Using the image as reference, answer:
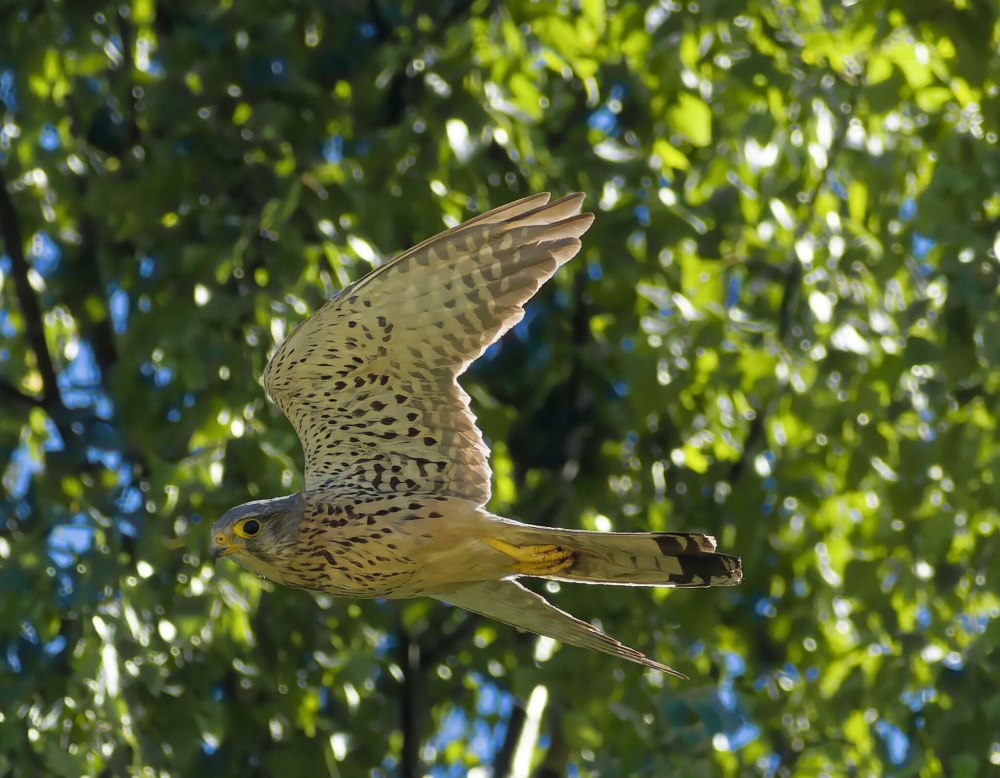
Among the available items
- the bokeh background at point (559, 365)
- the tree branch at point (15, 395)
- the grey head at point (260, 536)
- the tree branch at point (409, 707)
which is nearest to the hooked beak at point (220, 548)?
the grey head at point (260, 536)

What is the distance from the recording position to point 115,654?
405 cm

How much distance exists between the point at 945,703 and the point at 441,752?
2.20 m

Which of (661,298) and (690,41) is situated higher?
(690,41)

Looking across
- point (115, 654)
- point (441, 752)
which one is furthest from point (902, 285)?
point (115, 654)

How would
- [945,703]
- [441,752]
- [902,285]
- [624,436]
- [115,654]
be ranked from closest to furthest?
[115,654], [945,703], [624,436], [902,285], [441,752]

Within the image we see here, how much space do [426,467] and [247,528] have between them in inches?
15.4

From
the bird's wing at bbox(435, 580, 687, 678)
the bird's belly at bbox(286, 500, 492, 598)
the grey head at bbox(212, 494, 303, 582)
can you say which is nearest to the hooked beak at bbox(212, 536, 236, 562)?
the grey head at bbox(212, 494, 303, 582)

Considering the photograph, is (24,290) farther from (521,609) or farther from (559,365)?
(521,609)

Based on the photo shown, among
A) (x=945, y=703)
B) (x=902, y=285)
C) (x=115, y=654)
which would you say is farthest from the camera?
(x=902, y=285)

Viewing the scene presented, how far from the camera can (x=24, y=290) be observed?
219 inches

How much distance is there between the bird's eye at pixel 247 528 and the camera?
320 cm

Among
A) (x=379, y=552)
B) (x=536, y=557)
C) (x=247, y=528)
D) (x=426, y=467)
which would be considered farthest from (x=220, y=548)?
(x=536, y=557)

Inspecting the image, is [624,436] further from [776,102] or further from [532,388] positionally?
[776,102]

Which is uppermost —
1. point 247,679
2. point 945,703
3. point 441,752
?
point 247,679
